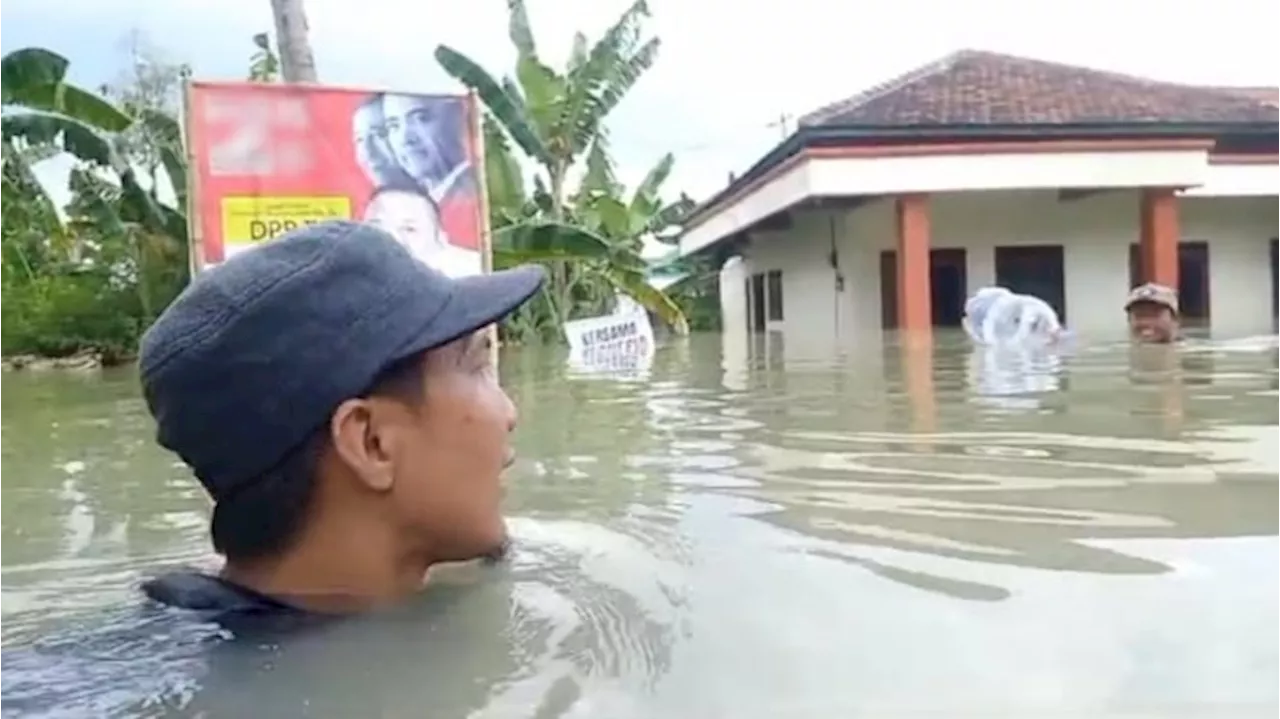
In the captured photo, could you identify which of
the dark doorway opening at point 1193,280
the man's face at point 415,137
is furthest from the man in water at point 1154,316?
the dark doorway opening at point 1193,280

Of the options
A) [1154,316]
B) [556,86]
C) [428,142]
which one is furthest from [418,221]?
[556,86]

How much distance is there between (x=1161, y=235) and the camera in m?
20.3

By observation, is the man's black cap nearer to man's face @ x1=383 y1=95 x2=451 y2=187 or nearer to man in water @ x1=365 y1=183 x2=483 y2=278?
man in water @ x1=365 y1=183 x2=483 y2=278

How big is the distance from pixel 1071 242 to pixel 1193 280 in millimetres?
2066

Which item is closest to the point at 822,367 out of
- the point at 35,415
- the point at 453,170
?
the point at 453,170

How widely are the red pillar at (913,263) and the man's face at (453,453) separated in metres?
17.2

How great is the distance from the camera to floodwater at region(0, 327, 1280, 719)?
6.92 feet

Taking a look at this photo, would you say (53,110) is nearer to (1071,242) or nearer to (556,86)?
(556,86)

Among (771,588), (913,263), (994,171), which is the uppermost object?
(994,171)

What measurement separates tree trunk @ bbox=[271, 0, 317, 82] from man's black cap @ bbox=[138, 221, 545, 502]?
10.3 meters

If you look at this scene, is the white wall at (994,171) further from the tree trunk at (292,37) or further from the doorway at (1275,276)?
the tree trunk at (292,37)

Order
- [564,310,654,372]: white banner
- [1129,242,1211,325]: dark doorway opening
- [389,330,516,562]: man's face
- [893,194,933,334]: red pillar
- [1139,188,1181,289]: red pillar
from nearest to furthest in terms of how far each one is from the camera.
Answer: [389,330,516,562]: man's face
[564,310,654,372]: white banner
[893,194,933,334]: red pillar
[1139,188,1181,289]: red pillar
[1129,242,1211,325]: dark doorway opening

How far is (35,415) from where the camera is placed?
32.6 feet

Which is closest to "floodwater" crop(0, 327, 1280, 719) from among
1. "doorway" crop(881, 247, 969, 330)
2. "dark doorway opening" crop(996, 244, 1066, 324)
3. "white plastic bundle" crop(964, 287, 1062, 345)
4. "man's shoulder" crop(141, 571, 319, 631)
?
"man's shoulder" crop(141, 571, 319, 631)
